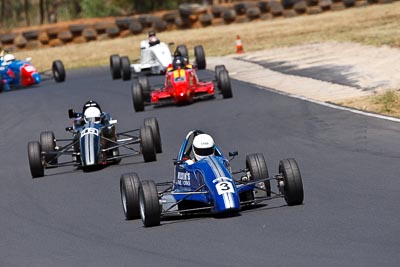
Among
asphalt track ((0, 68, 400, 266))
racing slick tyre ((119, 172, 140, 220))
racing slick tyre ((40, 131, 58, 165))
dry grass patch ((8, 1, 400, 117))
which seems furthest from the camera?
dry grass patch ((8, 1, 400, 117))

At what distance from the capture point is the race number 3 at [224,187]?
38.7 feet

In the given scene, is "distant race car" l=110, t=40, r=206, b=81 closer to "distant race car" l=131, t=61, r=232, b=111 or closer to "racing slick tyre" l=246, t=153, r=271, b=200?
"distant race car" l=131, t=61, r=232, b=111

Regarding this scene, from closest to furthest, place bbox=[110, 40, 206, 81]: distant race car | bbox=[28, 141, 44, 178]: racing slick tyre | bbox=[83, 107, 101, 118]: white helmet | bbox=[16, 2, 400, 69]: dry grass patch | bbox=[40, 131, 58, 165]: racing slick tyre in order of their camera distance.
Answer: bbox=[28, 141, 44, 178]: racing slick tyre
bbox=[83, 107, 101, 118]: white helmet
bbox=[40, 131, 58, 165]: racing slick tyre
bbox=[110, 40, 206, 81]: distant race car
bbox=[16, 2, 400, 69]: dry grass patch

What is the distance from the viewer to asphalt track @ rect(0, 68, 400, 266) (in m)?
10.5

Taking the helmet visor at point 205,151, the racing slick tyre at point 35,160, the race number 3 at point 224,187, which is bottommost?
the racing slick tyre at point 35,160

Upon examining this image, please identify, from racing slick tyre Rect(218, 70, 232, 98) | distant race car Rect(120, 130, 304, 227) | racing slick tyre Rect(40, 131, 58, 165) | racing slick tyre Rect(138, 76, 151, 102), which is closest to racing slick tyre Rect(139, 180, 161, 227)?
distant race car Rect(120, 130, 304, 227)

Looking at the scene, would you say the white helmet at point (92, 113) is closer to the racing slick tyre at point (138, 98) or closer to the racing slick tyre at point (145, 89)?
the racing slick tyre at point (138, 98)

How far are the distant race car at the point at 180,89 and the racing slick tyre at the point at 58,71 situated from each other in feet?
30.0

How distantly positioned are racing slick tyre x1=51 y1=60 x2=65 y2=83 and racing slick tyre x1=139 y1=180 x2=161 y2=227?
2205cm

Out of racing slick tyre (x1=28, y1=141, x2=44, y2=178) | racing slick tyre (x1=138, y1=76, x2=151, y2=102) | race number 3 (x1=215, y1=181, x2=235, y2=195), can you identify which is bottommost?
racing slick tyre (x1=138, y1=76, x2=151, y2=102)

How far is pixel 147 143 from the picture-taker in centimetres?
1717

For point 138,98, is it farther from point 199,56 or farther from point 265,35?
point 265,35

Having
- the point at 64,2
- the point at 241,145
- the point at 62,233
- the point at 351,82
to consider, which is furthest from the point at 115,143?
the point at 64,2

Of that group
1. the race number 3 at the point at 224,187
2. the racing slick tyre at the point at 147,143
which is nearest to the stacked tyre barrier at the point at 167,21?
the racing slick tyre at the point at 147,143
